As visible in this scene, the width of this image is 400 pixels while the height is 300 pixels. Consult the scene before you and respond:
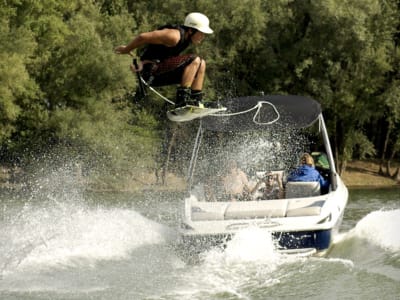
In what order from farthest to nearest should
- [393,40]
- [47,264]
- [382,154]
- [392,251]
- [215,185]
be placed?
[382,154] < [393,40] < [215,185] < [392,251] < [47,264]

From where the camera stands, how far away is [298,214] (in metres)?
10.2

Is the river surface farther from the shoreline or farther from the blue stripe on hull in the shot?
the shoreline

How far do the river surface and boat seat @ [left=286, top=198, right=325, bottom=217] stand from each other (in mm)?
602

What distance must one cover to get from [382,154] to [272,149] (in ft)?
36.8

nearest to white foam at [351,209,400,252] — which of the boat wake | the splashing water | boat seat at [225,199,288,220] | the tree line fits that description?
the boat wake

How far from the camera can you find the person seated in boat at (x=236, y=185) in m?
11.3

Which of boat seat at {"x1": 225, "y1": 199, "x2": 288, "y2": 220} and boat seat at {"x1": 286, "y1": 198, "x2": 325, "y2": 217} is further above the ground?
boat seat at {"x1": 286, "y1": 198, "x2": 325, "y2": 217}

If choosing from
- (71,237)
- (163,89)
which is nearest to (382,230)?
(71,237)

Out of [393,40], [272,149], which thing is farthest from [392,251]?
[393,40]

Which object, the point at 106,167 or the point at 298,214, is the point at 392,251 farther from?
the point at 106,167

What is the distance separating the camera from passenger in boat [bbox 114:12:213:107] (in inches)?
349

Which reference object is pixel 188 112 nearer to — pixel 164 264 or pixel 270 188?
pixel 164 264

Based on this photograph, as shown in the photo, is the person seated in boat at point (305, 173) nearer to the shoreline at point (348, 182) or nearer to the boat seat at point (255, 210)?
the boat seat at point (255, 210)

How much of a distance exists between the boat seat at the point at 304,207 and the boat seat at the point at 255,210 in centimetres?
9
